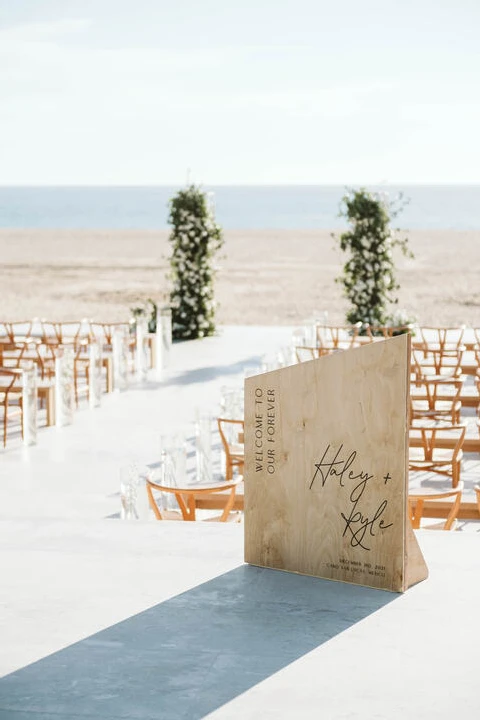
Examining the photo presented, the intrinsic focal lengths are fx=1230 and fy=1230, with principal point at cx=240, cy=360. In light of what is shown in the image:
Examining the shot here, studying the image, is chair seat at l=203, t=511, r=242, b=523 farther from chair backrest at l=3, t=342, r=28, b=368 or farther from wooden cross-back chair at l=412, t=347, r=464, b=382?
chair backrest at l=3, t=342, r=28, b=368

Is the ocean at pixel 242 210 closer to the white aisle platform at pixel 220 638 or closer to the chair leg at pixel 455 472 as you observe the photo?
the chair leg at pixel 455 472

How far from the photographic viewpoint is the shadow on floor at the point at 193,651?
9.89 feet

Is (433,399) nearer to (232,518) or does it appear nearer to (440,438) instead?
(440,438)

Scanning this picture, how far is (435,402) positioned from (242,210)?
84.7 metres

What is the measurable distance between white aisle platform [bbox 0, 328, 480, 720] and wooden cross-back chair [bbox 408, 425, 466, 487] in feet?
10.7

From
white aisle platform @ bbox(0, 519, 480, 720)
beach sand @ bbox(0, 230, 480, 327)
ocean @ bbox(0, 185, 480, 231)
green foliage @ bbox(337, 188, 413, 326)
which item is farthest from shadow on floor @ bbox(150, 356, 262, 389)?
ocean @ bbox(0, 185, 480, 231)

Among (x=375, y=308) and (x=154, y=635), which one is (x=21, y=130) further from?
(x=154, y=635)

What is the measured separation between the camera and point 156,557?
4117mm

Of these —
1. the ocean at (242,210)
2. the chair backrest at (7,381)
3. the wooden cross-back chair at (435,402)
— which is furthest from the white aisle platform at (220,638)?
the ocean at (242,210)

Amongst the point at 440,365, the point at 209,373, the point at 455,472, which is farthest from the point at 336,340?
the point at 455,472

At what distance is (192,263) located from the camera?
16.7 metres

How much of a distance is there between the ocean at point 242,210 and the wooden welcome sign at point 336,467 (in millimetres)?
75944

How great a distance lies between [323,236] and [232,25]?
136ft

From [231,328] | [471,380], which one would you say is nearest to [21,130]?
[231,328]
